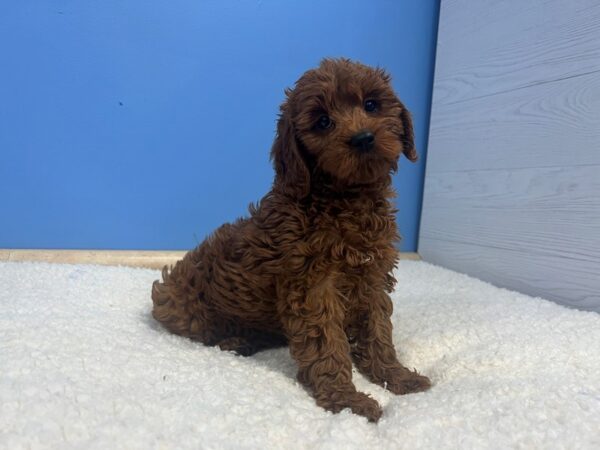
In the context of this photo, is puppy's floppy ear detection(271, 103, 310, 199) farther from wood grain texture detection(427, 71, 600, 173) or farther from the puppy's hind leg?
wood grain texture detection(427, 71, 600, 173)

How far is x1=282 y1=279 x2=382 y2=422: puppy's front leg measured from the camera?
3.89 ft

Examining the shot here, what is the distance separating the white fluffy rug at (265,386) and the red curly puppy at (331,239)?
0.33 ft

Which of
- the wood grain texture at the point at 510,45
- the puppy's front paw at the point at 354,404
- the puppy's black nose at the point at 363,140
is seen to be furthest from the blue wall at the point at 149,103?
the puppy's front paw at the point at 354,404

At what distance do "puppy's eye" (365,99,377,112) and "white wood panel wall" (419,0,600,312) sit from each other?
3.38 ft

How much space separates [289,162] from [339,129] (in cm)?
16

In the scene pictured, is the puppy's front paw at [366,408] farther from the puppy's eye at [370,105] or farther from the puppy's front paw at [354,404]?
the puppy's eye at [370,105]

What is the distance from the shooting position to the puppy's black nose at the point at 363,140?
1137mm

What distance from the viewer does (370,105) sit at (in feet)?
4.19

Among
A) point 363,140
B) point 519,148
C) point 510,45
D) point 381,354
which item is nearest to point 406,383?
point 381,354

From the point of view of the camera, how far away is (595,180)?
1781 millimetres

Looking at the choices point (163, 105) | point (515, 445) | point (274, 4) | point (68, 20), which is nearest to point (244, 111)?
point (163, 105)

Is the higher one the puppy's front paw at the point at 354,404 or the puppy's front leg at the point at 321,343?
the puppy's front leg at the point at 321,343

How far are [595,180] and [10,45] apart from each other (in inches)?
103

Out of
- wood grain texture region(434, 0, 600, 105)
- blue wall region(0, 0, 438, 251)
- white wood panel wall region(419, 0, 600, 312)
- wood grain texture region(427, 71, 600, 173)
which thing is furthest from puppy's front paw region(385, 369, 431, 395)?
blue wall region(0, 0, 438, 251)
